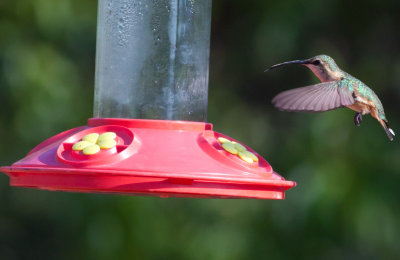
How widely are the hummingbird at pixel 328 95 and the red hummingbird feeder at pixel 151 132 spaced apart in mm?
347

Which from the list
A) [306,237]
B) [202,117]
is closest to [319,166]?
[306,237]

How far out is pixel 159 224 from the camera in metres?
6.52

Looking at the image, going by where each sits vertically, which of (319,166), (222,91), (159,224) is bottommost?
(159,224)

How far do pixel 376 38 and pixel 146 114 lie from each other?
418 centimetres

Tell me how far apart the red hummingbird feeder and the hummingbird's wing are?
31cm

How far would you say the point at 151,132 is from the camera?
342 cm

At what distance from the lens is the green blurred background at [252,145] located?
20.9ft

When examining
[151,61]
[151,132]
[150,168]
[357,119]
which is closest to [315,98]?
[357,119]

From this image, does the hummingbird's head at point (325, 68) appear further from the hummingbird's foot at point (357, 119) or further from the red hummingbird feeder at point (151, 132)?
the red hummingbird feeder at point (151, 132)

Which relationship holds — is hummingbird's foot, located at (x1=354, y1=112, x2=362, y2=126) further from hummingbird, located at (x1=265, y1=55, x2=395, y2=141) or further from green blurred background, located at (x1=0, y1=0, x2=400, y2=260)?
green blurred background, located at (x1=0, y1=0, x2=400, y2=260)

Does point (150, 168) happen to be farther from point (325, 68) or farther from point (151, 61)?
point (325, 68)

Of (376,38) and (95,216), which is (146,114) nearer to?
(95,216)

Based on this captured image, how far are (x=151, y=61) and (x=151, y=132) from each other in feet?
1.82

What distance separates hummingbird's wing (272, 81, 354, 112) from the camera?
3701 mm
